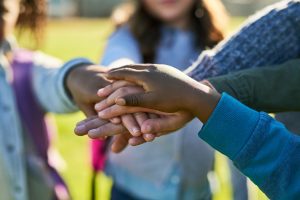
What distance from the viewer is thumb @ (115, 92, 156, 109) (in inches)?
52.2

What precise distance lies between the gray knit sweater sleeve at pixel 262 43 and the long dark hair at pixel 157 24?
0.79 meters

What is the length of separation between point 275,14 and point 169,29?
99 centimetres

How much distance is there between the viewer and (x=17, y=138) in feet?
6.93

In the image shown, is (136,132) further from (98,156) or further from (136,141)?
(98,156)

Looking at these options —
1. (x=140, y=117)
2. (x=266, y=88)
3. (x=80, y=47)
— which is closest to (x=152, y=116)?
(x=140, y=117)

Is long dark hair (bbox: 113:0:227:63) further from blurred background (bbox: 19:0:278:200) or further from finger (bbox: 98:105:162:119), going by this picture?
finger (bbox: 98:105:162:119)

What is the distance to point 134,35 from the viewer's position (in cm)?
240

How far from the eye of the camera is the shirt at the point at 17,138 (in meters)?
2.08

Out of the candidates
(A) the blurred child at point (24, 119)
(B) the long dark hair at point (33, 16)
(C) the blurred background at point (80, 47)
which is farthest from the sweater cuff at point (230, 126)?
(B) the long dark hair at point (33, 16)

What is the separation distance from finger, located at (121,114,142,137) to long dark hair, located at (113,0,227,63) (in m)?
0.87

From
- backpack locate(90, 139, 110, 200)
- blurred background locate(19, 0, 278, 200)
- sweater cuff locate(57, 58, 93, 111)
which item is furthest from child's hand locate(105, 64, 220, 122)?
backpack locate(90, 139, 110, 200)

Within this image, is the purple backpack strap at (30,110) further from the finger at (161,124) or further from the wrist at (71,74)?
the finger at (161,124)

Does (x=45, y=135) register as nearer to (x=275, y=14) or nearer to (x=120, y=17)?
(x=120, y=17)

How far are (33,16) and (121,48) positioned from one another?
1.25 feet
